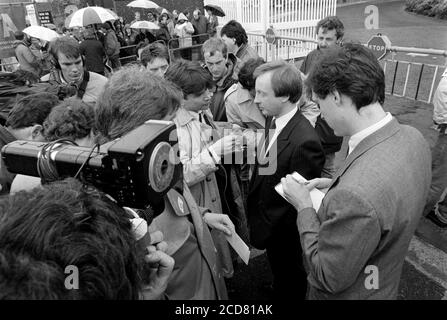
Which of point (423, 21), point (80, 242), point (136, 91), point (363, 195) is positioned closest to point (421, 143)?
point (363, 195)

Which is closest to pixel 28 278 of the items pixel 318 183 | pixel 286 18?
pixel 318 183

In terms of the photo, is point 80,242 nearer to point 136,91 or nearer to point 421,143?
point 136,91

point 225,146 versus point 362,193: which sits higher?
point 362,193

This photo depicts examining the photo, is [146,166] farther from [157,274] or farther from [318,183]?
[318,183]

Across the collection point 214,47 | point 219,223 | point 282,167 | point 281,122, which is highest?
point 214,47

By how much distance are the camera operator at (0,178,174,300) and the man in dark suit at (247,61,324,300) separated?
1.41 meters

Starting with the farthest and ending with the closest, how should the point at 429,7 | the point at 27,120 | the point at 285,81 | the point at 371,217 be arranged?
the point at 429,7 < the point at 285,81 < the point at 27,120 < the point at 371,217

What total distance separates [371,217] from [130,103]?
99 centimetres

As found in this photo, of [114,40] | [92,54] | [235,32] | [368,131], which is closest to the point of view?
[368,131]

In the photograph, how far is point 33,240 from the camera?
0.63 m

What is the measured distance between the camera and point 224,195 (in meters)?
2.72

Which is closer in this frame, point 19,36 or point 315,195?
point 315,195

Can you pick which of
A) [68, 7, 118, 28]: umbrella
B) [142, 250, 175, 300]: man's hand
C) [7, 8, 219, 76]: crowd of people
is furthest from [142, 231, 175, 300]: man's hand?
[68, 7, 118, 28]: umbrella

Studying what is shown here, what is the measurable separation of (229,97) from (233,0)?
8748 millimetres
